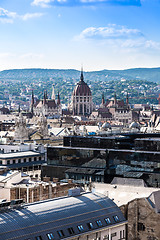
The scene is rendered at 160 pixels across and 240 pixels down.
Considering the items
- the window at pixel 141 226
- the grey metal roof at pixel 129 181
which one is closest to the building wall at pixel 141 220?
the window at pixel 141 226

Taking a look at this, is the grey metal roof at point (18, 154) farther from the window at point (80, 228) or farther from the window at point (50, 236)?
the window at point (50, 236)

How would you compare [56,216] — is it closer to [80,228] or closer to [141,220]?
[80,228]

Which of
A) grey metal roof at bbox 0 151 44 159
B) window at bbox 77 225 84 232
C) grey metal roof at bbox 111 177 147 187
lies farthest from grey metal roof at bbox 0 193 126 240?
grey metal roof at bbox 0 151 44 159

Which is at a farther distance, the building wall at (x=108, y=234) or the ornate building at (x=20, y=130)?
the ornate building at (x=20, y=130)

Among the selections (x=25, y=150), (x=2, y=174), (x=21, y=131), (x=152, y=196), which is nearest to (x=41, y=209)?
(x=152, y=196)

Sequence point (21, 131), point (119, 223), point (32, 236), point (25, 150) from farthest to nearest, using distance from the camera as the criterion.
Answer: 1. point (21, 131)
2. point (25, 150)
3. point (119, 223)
4. point (32, 236)

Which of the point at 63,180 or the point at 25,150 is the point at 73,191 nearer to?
the point at 63,180
